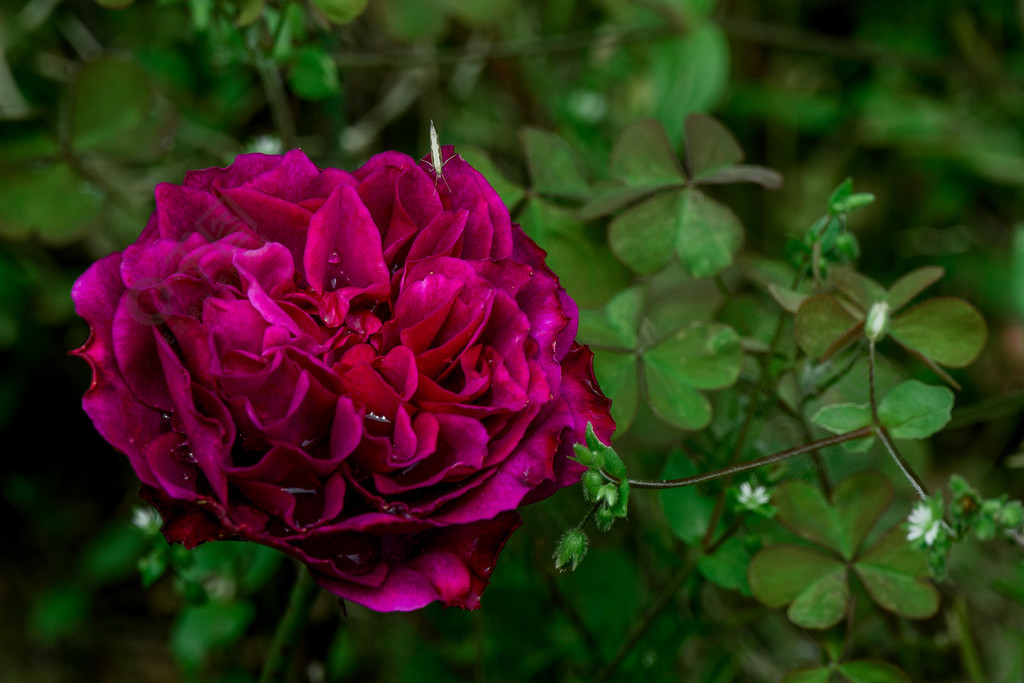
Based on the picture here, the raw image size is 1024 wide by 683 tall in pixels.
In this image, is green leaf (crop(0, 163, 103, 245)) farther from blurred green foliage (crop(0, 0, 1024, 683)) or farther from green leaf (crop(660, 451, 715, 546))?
green leaf (crop(660, 451, 715, 546))

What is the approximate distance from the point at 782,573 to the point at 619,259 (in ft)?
1.57

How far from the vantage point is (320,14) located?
125 centimetres

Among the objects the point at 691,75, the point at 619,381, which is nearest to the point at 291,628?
the point at 619,381

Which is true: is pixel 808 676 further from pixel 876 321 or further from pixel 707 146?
pixel 707 146

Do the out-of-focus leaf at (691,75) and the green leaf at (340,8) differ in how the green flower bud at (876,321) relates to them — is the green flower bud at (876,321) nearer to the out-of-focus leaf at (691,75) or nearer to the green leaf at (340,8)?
the green leaf at (340,8)

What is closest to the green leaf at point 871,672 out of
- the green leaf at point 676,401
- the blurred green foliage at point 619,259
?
the blurred green foliage at point 619,259

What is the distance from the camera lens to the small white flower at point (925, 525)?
2.95 feet

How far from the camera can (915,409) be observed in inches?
39.6

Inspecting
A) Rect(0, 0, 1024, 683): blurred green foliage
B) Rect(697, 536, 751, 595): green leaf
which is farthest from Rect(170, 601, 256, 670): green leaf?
Rect(697, 536, 751, 595): green leaf

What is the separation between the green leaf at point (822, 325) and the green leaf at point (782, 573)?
26cm

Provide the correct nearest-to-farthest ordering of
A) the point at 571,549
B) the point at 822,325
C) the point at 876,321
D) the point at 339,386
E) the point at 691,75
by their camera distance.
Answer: the point at 339,386, the point at 571,549, the point at 876,321, the point at 822,325, the point at 691,75

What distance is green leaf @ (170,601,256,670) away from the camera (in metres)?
1.38


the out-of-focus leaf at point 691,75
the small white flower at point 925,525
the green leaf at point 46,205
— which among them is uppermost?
the green leaf at point 46,205

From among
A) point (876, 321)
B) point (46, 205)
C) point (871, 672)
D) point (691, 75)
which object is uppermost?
point (46, 205)
